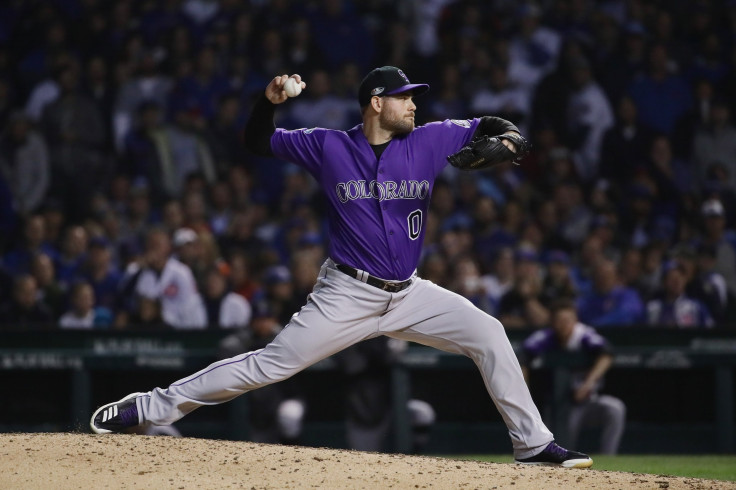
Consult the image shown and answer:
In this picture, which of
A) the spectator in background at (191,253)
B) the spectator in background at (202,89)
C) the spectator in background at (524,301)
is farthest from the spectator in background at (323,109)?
the spectator in background at (524,301)

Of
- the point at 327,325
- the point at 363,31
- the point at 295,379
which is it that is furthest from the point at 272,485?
the point at 363,31

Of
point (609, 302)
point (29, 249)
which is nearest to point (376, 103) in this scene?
point (609, 302)

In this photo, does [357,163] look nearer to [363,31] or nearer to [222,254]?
[222,254]

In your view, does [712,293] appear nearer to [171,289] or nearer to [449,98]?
[449,98]

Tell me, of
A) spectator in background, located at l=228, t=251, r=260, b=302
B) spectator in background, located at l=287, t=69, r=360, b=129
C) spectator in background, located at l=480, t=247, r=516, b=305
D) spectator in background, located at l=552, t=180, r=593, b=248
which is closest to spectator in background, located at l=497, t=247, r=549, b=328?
spectator in background, located at l=480, t=247, r=516, b=305

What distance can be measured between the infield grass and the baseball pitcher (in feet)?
4.05

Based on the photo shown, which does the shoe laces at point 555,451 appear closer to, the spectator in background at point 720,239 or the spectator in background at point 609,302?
the spectator in background at point 609,302

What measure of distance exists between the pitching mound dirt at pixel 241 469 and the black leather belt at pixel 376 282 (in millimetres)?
721

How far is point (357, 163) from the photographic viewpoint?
5066 mm

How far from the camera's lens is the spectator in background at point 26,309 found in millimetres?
9305

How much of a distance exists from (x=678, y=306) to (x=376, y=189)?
4804 mm

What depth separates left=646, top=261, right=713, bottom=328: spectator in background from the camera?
9.06 m

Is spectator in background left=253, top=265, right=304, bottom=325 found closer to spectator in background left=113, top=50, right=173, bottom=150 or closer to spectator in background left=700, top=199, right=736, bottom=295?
spectator in background left=113, top=50, right=173, bottom=150

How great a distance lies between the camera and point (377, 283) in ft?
16.3
